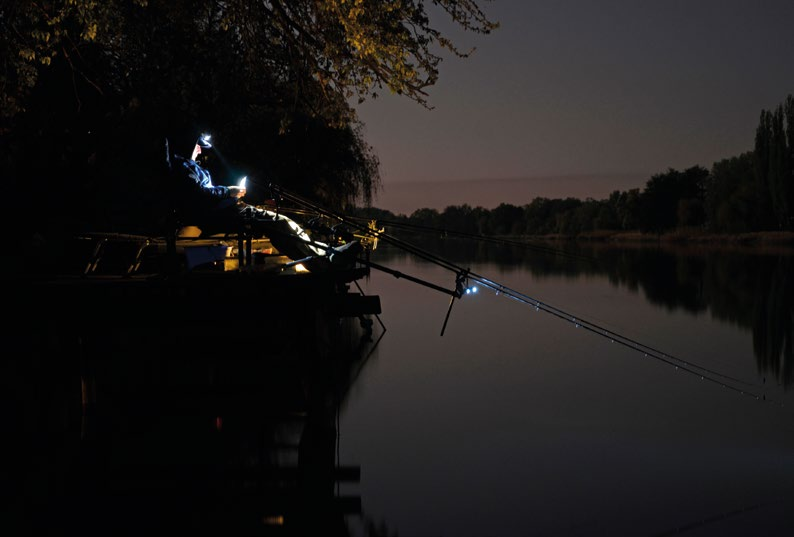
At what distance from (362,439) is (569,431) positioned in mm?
3659

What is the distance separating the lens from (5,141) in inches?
745

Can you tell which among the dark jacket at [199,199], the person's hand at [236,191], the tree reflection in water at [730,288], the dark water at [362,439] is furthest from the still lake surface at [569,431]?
the person's hand at [236,191]

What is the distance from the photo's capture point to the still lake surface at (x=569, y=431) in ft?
33.0

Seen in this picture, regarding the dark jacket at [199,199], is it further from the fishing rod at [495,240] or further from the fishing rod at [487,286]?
the fishing rod at [495,240]

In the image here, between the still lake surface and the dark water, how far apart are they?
0.05 meters

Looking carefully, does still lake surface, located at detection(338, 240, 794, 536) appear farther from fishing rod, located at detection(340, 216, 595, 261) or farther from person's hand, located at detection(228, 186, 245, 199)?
person's hand, located at detection(228, 186, 245, 199)

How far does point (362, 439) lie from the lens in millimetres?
13461

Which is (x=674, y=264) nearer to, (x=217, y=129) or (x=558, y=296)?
(x=558, y=296)

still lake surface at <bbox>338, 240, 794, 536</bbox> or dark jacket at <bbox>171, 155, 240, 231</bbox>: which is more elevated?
dark jacket at <bbox>171, 155, 240, 231</bbox>

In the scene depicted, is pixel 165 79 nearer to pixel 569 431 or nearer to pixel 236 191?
pixel 236 191

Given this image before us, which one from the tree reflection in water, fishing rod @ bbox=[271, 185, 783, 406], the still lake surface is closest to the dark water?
the still lake surface

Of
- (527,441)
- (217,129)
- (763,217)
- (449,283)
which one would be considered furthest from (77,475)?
(763,217)

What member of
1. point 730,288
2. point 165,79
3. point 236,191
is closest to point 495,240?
point 236,191

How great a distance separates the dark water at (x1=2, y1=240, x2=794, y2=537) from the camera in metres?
9.72
